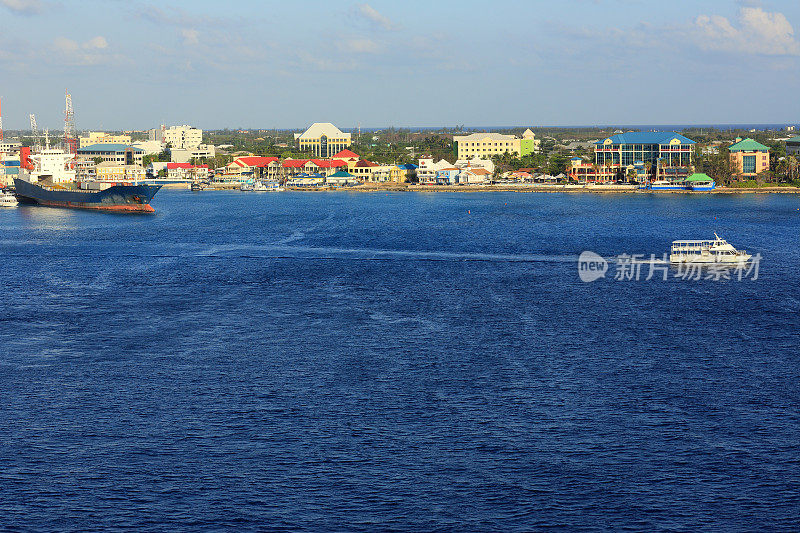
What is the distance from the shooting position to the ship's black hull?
58781 mm

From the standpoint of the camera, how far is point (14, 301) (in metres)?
26.5

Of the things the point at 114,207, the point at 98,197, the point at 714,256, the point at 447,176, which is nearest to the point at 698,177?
the point at 447,176

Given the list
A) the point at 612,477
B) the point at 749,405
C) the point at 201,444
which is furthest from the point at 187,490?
the point at 749,405

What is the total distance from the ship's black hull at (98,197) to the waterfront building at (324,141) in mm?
53521

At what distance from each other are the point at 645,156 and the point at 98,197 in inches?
1849

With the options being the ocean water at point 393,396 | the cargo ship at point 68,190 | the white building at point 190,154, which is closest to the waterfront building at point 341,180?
the cargo ship at point 68,190

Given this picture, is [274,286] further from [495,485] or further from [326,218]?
[326,218]

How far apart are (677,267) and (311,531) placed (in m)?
23.8

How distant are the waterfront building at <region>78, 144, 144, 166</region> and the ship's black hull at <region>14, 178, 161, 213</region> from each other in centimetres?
3630

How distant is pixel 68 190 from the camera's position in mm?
64750

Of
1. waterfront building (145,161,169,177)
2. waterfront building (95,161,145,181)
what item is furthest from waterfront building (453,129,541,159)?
waterfront building (95,161,145,181)

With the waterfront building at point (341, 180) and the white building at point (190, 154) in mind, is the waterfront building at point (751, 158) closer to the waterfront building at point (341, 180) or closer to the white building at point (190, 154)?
the waterfront building at point (341, 180)

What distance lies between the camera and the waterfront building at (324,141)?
117 metres

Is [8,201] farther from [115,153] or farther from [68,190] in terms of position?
[115,153]
